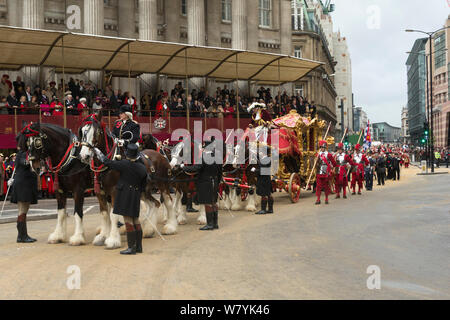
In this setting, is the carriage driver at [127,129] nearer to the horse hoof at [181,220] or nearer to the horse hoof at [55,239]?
the horse hoof at [55,239]

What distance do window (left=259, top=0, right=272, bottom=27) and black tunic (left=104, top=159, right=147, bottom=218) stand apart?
3109cm

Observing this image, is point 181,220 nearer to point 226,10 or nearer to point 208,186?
point 208,186

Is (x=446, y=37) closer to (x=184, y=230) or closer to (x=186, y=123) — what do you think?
(x=186, y=123)

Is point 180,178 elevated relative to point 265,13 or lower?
lower

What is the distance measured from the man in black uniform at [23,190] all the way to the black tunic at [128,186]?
260cm

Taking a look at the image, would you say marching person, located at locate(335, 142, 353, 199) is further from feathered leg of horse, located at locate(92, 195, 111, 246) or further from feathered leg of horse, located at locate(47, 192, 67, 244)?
feathered leg of horse, located at locate(47, 192, 67, 244)

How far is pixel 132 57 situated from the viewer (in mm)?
22438

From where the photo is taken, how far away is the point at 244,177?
650 inches

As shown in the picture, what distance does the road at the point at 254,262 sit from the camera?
661cm

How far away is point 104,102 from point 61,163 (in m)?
12.0

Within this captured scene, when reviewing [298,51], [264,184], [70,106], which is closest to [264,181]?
[264,184]

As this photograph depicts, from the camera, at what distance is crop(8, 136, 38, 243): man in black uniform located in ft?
35.8

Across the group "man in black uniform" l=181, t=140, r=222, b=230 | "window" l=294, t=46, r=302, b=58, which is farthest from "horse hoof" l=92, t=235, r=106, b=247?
"window" l=294, t=46, r=302, b=58
